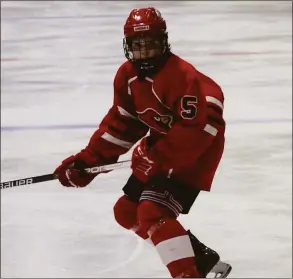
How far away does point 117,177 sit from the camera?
370 centimetres

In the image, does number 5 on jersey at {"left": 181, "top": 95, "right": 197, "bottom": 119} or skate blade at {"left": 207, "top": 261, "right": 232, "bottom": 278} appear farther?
skate blade at {"left": 207, "top": 261, "right": 232, "bottom": 278}

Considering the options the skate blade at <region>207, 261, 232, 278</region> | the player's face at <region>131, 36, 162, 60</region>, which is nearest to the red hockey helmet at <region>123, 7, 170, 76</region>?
the player's face at <region>131, 36, 162, 60</region>

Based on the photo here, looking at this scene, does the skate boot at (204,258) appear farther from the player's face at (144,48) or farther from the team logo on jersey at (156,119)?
the player's face at (144,48)

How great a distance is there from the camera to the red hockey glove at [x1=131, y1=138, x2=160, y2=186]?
6.23ft

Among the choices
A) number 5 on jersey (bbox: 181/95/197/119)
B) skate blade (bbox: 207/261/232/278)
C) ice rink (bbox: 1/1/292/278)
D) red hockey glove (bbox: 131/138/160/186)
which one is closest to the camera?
number 5 on jersey (bbox: 181/95/197/119)

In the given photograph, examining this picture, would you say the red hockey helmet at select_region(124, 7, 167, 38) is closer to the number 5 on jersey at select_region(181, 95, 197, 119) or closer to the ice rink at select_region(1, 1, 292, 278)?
the number 5 on jersey at select_region(181, 95, 197, 119)

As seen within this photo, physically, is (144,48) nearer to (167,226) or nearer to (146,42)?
(146,42)

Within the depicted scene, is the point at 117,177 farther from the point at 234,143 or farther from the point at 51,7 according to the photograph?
the point at 51,7

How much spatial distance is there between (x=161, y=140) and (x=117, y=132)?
0.62 feet

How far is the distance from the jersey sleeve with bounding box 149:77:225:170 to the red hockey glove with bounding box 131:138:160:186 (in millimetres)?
30

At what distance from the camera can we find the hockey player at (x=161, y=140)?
5.91ft

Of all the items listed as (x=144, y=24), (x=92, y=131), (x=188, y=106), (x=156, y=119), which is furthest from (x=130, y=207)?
(x=92, y=131)

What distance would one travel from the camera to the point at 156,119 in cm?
189

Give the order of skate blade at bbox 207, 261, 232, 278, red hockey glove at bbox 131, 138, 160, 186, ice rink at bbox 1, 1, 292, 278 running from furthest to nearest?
ice rink at bbox 1, 1, 292, 278 → skate blade at bbox 207, 261, 232, 278 → red hockey glove at bbox 131, 138, 160, 186
